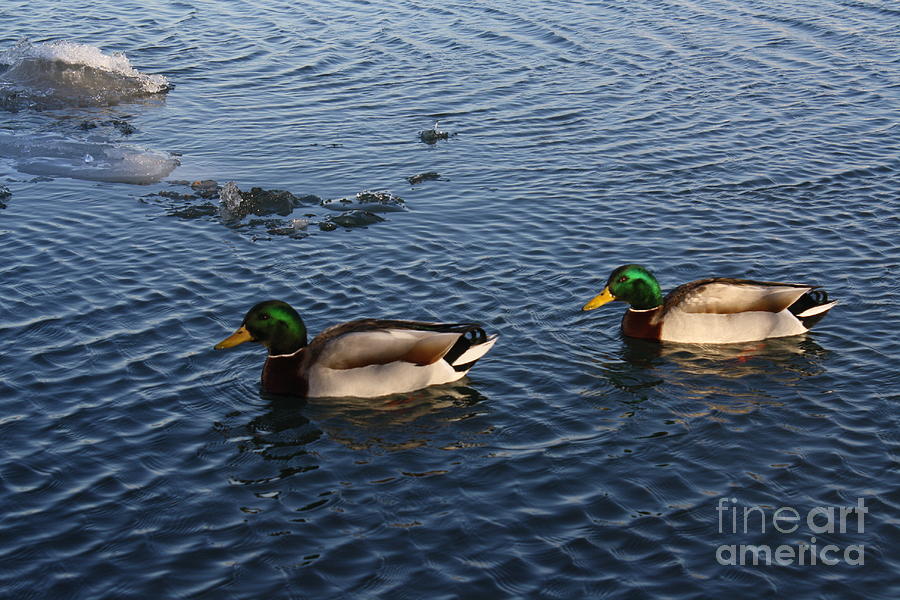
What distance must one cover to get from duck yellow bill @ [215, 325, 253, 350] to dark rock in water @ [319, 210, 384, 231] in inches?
173

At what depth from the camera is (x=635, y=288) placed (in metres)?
13.2

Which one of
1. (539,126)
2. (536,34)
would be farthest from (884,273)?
(536,34)

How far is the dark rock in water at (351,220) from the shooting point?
1636 cm

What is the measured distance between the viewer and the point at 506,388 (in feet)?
38.8

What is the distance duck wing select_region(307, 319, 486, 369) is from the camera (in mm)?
11664

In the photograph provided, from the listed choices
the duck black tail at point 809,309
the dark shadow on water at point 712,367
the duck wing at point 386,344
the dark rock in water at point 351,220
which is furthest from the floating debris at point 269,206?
the duck black tail at point 809,309

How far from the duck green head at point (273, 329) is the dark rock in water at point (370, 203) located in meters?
5.07

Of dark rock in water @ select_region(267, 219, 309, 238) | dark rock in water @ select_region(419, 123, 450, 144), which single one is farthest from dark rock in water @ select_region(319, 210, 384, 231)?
dark rock in water @ select_region(419, 123, 450, 144)

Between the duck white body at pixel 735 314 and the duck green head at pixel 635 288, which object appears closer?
the duck white body at pixel 735 314

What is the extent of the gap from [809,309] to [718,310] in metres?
1.04

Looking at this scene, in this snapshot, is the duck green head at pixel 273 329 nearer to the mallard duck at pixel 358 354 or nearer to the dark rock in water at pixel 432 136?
the mallard duck at pixel 358 354

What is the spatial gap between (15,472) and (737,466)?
20.8ft

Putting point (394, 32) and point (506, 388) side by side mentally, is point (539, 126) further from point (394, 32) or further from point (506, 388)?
point (506, 388)

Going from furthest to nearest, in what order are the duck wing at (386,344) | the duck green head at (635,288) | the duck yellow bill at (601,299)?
the duck yellow bill at (601,299) < the duck green head at (635,288) < the duck wing at (386,344)
